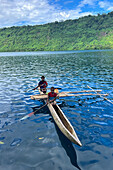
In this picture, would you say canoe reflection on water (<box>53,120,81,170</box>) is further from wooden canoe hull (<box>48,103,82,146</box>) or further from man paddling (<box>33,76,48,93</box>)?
man paddling (<box>33,76,48,93</box>)

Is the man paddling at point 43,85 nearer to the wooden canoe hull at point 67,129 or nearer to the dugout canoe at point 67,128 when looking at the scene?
the dugout canoe at point 67,128

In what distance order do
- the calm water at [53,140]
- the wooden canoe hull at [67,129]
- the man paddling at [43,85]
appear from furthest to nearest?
1. the man paddling at [43,85]
2. the wooden canoe hull at [67,129]
3. the calm water at [53,140]

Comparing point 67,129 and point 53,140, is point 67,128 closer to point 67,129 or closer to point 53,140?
point 67,129

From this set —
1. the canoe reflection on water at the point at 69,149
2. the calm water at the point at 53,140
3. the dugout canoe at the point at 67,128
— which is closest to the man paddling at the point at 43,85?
the calm water at the point at 53,140

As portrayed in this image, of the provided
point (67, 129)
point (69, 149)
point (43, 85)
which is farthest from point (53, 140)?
point (43, 85)

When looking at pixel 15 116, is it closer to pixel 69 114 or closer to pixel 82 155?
pixel 69 114

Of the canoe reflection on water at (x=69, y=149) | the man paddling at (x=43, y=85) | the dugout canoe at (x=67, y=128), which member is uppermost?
the man paddling at (x=43, y=85)

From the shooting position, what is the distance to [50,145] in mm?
9117

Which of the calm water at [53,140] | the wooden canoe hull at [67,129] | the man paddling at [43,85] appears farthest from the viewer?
the man paddling at [43,85]

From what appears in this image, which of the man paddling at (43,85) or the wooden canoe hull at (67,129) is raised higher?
the man paddling at (43,85)

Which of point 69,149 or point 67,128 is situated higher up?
point 67,128

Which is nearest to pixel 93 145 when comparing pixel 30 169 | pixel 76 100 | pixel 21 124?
pixel 30 169

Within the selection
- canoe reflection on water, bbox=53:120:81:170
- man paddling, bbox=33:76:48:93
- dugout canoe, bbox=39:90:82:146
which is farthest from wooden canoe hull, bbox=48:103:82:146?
man paddling, bbox=33:76:48:93

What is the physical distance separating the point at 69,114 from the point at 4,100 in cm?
835
